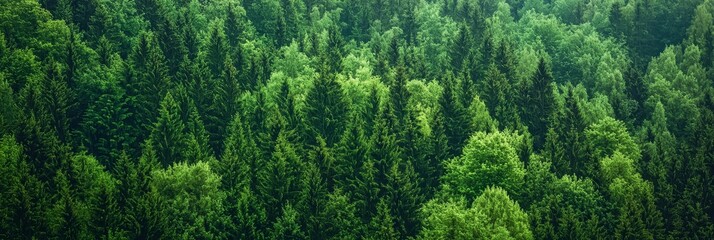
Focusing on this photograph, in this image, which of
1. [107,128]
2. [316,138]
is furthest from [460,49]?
[107,128]

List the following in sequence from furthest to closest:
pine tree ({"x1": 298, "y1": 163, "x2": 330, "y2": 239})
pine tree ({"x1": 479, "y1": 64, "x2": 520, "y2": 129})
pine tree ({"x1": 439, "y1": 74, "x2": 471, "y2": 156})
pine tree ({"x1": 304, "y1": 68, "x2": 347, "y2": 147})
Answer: pine tree ({"x1": 479, "y1": 64, "x2": 520, "y2": 129}), pine tree ({"x1": 304, "y1": 68, "x2": 347, "y2": 147}), pine tree ({"x1": 439, "y1": 74, "x2": 471, "y2": 156}), pine tree ({"x1": 298, "y1": 163, "x2": 330, "y2": 239})

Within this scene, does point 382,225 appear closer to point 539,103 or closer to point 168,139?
point 168,139

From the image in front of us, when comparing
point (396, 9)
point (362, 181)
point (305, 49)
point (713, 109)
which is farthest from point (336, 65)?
point (713, 109)

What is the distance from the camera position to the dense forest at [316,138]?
63125 millimetres

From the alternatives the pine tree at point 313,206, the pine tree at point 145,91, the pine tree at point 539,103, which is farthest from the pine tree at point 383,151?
the pine tree at point 145,91

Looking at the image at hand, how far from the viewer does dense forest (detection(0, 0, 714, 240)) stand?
6312 centimetres

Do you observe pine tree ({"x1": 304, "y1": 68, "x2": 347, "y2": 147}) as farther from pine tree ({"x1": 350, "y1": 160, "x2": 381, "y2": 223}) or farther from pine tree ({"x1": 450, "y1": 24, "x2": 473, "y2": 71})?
pine tree ({"x1": 450, "y1": 24, "x2": 473, "y2": 71})

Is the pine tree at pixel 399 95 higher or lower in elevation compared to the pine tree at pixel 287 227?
higher

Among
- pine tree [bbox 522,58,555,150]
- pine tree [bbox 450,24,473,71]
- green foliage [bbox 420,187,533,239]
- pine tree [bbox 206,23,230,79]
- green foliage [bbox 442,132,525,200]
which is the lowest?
green foliage [bbox 420,187,533,239]

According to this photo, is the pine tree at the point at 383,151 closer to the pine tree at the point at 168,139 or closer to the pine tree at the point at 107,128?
the pine tree at the point at 168,139

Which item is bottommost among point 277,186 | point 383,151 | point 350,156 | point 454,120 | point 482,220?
point 482,220

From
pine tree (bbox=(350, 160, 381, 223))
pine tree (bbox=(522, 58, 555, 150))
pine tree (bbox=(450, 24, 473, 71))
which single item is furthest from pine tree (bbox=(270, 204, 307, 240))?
pine tree (bbox=(450, 24, 473, 71))

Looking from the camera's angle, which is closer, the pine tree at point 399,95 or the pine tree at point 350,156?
the pine tree at point 350,156

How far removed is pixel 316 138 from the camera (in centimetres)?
7269
